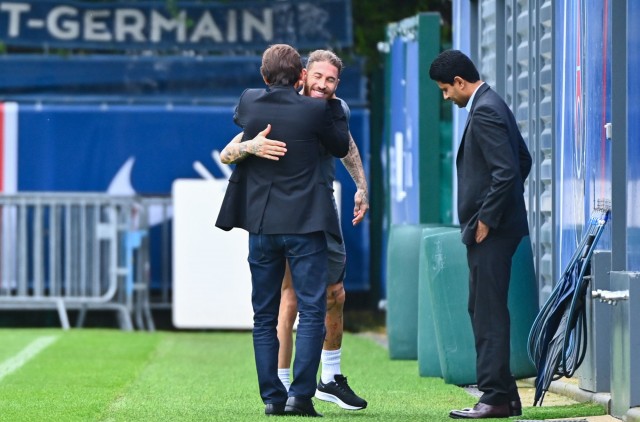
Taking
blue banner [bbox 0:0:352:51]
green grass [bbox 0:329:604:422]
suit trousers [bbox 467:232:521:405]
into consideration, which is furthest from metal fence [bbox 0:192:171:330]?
suit trousers [bbox 467:232:521:405]

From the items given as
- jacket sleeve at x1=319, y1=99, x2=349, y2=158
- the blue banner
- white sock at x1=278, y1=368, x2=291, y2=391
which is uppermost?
the blue banner

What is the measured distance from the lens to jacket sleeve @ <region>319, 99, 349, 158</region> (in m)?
6.81

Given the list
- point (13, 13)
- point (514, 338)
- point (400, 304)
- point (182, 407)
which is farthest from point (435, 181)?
point (13, 13)

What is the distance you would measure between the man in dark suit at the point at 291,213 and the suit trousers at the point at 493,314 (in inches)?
26.4

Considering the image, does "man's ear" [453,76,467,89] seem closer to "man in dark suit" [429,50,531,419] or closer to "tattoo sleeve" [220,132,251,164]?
"man in dark suit" [429,50,531,419]

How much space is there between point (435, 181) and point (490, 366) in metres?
4.59

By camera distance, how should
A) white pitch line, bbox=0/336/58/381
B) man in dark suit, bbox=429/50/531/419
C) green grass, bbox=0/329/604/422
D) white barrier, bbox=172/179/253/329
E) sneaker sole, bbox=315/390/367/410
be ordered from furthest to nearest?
white barrier, bbox=172/179/253/329 < white pitch line, bbox=0/336/58/381 < sneaker sole, bbox=315/390/367/410 < green grass, bbox=0/329/604/422 < man in dark suit, bbox=429/50/531/419

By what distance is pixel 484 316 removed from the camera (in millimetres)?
6887

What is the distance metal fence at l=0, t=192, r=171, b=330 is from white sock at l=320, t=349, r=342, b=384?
6.55 meters

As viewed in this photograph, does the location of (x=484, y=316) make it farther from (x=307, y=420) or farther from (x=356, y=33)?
(x=356, y=33)

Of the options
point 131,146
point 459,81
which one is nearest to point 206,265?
point 131,146

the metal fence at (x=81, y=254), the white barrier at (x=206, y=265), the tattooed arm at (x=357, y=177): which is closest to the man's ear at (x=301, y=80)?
the tattooed arm at (x=357, y=177)

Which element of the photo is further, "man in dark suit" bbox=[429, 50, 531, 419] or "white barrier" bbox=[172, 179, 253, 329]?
"white barrier" bbox=[172, 179, 253, 329]

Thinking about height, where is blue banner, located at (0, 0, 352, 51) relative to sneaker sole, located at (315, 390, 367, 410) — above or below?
above
